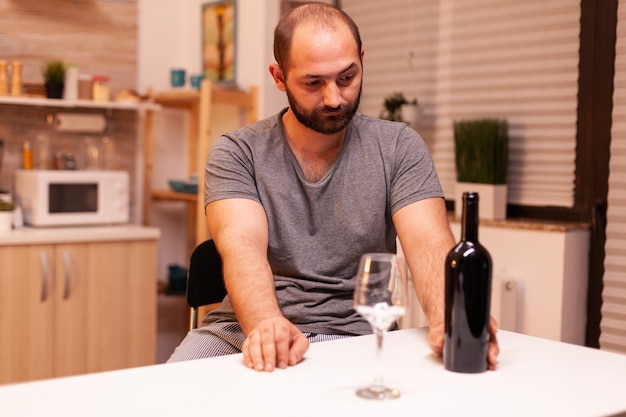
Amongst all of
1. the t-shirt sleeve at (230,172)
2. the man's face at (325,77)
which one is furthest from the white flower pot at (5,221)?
the man's face at (325,77)

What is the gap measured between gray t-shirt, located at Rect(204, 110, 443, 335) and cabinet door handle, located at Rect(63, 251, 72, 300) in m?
1.66

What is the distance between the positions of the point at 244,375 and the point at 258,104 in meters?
2.70

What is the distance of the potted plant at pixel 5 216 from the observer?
3.47m

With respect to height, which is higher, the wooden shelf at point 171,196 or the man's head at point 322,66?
the man's head at point 322,66

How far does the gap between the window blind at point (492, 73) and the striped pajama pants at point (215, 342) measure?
161 centimetres

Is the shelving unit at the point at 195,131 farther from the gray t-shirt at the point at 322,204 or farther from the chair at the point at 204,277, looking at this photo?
the gray t-shirt at the point at 322,204

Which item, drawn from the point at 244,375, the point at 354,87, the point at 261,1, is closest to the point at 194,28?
the point at 261,1

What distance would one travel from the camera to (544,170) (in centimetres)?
321

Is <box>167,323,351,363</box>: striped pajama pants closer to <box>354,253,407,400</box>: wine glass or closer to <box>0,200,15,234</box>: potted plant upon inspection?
<box>354,253,407,400</box>: wine glass

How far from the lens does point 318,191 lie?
2.01m

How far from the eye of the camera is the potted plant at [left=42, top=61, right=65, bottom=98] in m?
3.75

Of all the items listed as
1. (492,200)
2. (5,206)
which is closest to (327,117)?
(492,200)

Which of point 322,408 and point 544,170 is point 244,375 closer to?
point 322,408

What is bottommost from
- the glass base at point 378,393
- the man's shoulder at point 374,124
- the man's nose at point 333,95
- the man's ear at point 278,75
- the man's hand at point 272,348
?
the glass base at point 378,393
